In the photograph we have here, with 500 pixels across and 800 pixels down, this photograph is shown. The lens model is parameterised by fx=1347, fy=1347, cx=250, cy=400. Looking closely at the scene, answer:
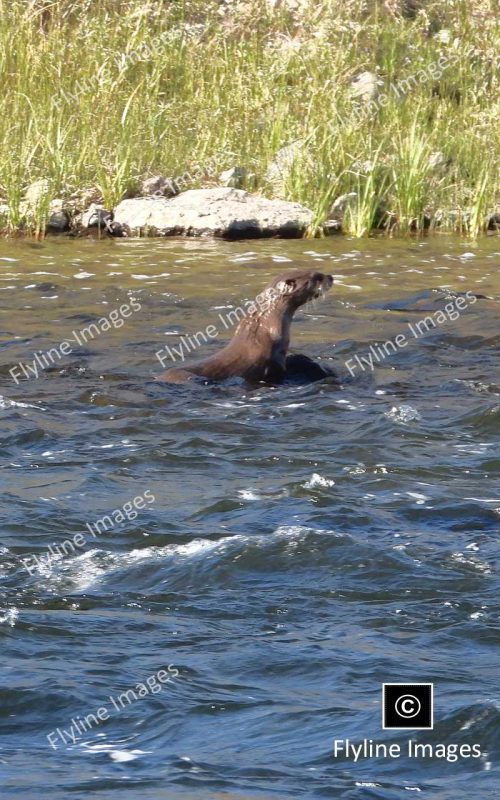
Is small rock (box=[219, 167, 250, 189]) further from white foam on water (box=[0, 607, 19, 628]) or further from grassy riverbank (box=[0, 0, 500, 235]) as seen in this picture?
white foam on water (box=[0, 607, 19, 628])

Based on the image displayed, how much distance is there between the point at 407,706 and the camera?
4094 millimetres

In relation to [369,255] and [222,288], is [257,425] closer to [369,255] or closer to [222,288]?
[222,288]

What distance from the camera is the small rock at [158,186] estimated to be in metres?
15.0

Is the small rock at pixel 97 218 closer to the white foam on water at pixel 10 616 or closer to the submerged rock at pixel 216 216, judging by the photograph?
the submerged rock at pixel 216 216

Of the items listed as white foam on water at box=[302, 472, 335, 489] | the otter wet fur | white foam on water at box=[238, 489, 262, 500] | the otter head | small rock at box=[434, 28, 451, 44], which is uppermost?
small rock at box=[434, 28, 451, 44]

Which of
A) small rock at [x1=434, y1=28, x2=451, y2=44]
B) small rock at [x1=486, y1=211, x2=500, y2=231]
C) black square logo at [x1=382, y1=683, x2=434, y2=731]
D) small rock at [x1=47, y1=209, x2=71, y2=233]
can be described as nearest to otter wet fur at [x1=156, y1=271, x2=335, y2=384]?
black square logo at [x1=382, y1=683, x2=434, y2=731]

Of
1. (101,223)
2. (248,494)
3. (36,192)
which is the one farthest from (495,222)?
(248,494)

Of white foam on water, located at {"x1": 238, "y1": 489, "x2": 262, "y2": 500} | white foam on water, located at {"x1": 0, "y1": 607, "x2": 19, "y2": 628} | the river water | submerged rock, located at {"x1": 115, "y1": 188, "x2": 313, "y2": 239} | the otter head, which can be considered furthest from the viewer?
submerged rock, located at {"x1": 115, "y1": 188, "x2": 313, "y2": 239}

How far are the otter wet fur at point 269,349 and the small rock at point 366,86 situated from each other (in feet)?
25.5

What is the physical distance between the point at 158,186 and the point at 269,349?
660cm

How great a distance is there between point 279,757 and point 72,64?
13392 mm

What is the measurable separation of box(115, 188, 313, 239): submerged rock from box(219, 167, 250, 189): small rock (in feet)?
1.42

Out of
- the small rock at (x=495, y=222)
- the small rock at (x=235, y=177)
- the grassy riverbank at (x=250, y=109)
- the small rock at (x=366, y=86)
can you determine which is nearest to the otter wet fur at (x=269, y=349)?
the grassy riverbank at (x=250, y=109)

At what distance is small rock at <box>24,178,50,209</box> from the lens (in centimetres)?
1410
